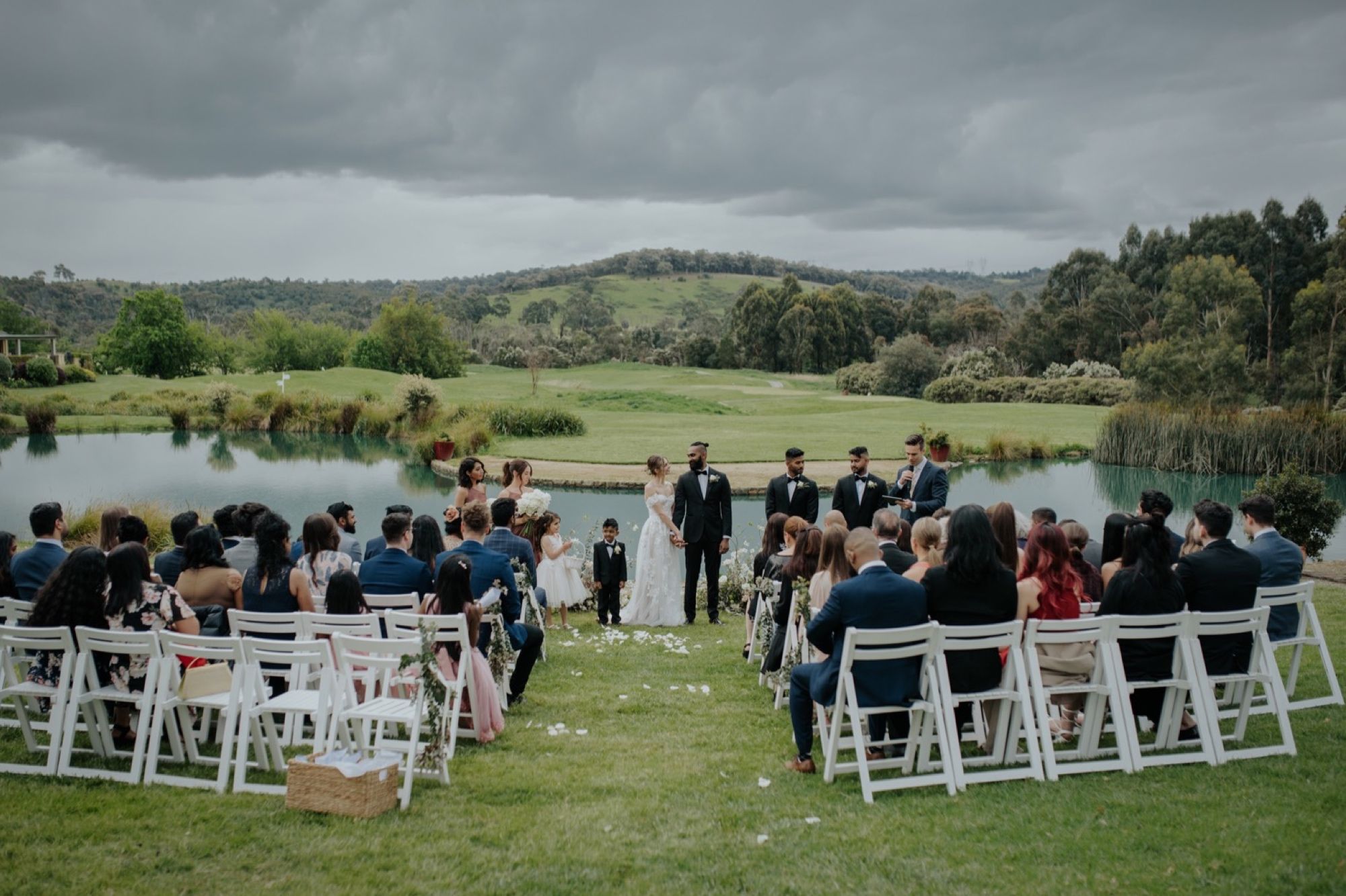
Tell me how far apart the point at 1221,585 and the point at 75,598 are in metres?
7.25

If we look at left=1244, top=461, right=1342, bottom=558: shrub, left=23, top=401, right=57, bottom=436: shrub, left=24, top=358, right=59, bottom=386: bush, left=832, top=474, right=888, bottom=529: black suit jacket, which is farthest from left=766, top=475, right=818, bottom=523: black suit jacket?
left=24, top=358, right=59, bottom=386: bush

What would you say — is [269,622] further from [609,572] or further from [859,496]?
[859,496]

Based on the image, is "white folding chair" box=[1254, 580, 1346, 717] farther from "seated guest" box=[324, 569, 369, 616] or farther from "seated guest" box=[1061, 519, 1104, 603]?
"seated guest" box=[324, 569, 369, 616]

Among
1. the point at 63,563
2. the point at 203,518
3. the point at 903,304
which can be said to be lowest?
the point at 203,518

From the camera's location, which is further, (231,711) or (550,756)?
(550,756)

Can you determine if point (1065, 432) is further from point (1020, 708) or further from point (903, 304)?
point (903, 304)

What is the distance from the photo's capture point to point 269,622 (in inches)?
235

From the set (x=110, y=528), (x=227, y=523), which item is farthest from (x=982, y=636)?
(x=110, y=528)

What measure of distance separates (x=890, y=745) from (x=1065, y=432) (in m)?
39.8

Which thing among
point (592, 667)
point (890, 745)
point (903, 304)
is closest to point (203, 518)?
point (592, 667)

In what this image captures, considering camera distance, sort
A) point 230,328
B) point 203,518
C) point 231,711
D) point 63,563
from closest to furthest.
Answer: point 231,711, point 63,563, point 203,518, point 230,328

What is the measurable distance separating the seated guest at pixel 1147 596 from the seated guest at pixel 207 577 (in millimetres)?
5878

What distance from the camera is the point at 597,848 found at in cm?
446

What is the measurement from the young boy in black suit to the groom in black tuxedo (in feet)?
2.53
